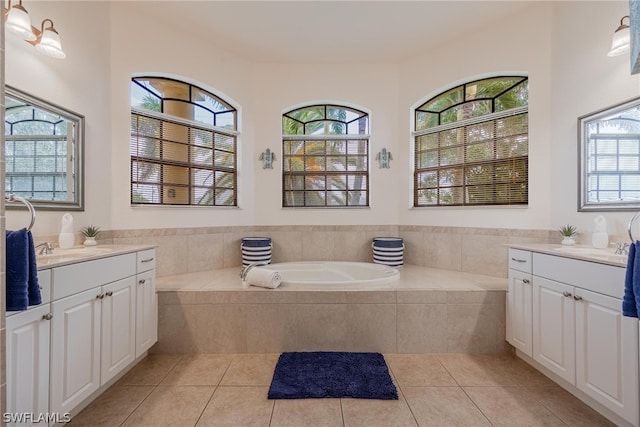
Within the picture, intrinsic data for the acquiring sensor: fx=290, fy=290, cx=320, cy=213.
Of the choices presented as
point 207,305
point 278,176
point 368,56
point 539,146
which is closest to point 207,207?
point 278,176

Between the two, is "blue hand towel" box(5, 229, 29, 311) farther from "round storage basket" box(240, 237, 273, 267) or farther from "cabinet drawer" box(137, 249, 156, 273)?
"round storage basket" box(240, 237, 273, 267)

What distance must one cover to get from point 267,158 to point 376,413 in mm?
2880

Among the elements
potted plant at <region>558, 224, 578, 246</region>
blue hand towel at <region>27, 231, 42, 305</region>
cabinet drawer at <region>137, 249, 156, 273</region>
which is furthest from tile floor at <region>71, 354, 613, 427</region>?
potted plant at <region>558, 224, 578, 246</region>

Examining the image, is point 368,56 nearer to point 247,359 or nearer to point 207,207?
point 207,207

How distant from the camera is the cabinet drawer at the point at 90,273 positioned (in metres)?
1.51

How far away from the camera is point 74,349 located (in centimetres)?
158

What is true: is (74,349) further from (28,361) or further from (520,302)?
(520,302)

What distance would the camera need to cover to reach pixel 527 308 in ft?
7.03

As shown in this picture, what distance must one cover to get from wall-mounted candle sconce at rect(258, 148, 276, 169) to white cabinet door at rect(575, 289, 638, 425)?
3101 millimetres

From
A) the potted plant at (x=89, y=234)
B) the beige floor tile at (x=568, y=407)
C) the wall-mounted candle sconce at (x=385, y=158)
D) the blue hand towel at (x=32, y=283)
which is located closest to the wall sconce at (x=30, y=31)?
the potted plant at (x=89, y=234)

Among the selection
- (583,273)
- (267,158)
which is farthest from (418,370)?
(267,158)

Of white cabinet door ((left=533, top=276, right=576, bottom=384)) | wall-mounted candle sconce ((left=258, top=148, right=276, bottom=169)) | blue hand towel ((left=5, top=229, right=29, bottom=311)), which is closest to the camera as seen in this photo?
blue hand towel ((left=5, top=229, right=29, bottom=311))

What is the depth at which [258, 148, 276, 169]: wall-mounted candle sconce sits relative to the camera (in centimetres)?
366

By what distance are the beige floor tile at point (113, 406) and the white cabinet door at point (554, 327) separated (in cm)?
267
